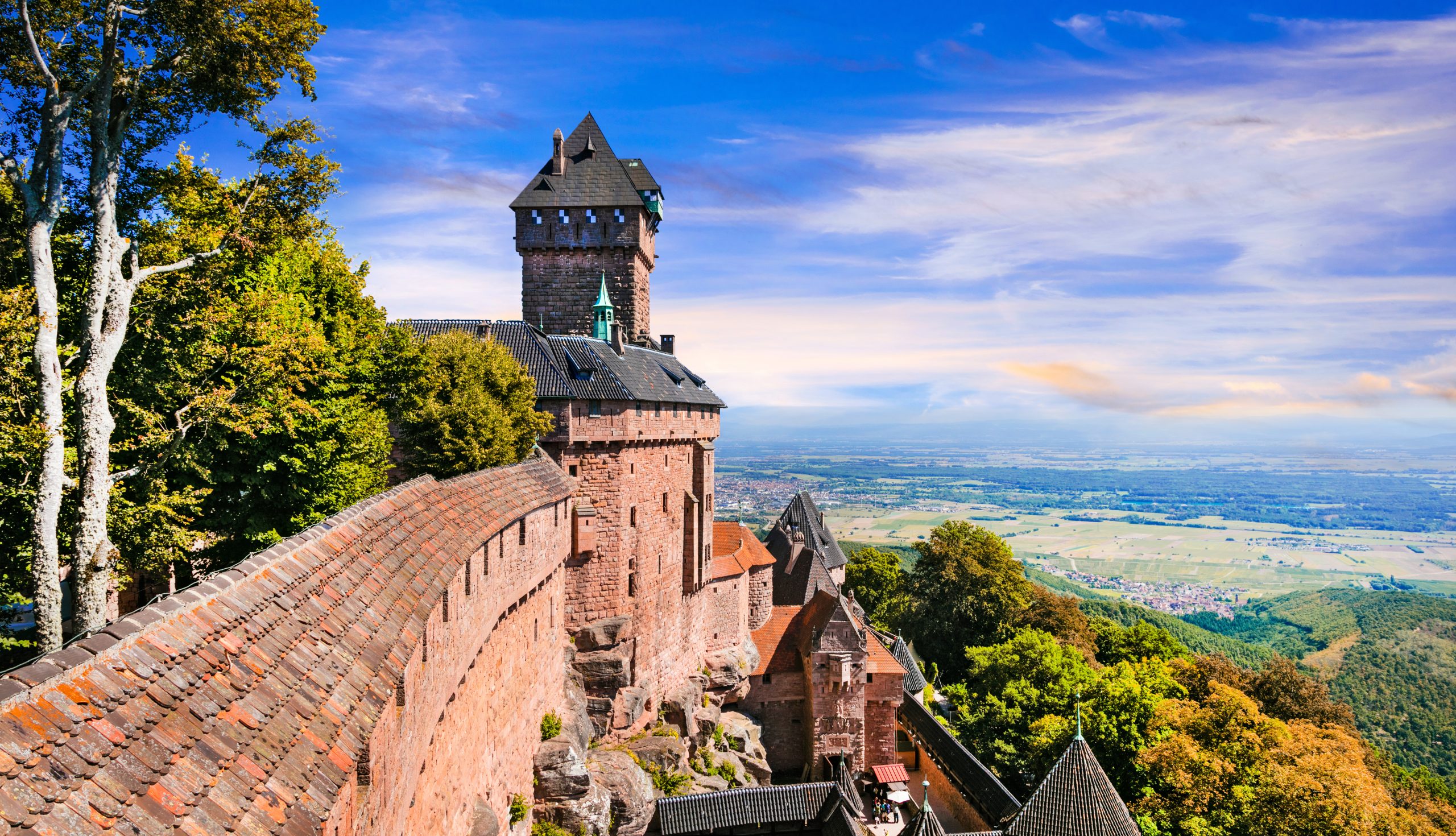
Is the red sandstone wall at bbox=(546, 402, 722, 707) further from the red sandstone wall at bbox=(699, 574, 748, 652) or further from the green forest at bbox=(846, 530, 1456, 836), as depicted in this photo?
the green forest at bbox=(846, 530, 1456, 836)

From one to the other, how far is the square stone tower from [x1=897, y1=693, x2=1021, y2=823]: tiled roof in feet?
67.4

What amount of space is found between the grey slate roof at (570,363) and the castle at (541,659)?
0.12 metres

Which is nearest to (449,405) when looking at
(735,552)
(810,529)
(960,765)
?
(735,552)

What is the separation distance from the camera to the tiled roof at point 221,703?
3246 mm

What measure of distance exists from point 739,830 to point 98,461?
23.5 m

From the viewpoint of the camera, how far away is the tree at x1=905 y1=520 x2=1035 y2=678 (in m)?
47.4

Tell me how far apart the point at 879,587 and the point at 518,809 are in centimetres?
4387

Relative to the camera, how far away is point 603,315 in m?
27.7

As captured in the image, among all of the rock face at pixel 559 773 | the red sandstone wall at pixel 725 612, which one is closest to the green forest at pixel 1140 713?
the red sandstone wall at pixel 725 612

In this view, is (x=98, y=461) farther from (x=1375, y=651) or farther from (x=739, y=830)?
(x=1375, y=651)

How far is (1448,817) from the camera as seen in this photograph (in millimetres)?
29062

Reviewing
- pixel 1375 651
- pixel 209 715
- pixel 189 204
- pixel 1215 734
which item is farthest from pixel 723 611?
pixel 1375 651

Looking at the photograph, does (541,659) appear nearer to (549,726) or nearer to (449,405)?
(549,726)

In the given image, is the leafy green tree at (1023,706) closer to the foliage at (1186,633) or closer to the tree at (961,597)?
the tree at (961,597)
